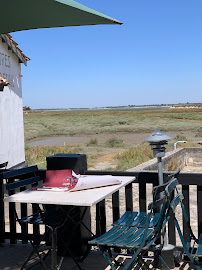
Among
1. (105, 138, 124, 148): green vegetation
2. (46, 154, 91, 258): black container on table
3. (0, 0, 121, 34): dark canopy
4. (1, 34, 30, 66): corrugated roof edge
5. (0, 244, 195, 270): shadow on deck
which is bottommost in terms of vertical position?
(105, 138, 124, 148): green vegetation

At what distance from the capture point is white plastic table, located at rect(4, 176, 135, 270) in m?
3.39

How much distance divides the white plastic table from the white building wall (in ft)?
32.1

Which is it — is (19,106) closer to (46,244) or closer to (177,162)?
(177,162)

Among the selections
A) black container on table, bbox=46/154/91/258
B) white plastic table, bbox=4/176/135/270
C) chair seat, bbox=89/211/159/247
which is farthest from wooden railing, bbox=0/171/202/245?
white plastic table, bbox=4/176/135/270

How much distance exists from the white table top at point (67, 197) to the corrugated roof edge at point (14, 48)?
1009cm

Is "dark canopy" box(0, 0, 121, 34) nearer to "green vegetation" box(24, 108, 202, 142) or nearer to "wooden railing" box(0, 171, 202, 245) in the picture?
"wooden railing" box(0, 171, 202, 245)

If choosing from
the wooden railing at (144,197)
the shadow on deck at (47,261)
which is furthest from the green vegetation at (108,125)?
the wooden railing at (144,197)

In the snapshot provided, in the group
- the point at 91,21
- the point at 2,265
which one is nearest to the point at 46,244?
the point at 2,265

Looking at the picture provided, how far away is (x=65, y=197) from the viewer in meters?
3.54

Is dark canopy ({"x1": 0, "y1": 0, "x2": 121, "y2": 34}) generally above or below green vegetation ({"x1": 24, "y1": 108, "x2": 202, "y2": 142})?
above

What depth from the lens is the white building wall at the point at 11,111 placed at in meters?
13.4

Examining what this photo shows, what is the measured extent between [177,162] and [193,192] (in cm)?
501

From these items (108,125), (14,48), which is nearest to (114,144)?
(14,48)

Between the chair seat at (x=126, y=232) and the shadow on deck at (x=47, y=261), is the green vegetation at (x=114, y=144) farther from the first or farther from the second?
the chair seat at (x=126, y=232)
